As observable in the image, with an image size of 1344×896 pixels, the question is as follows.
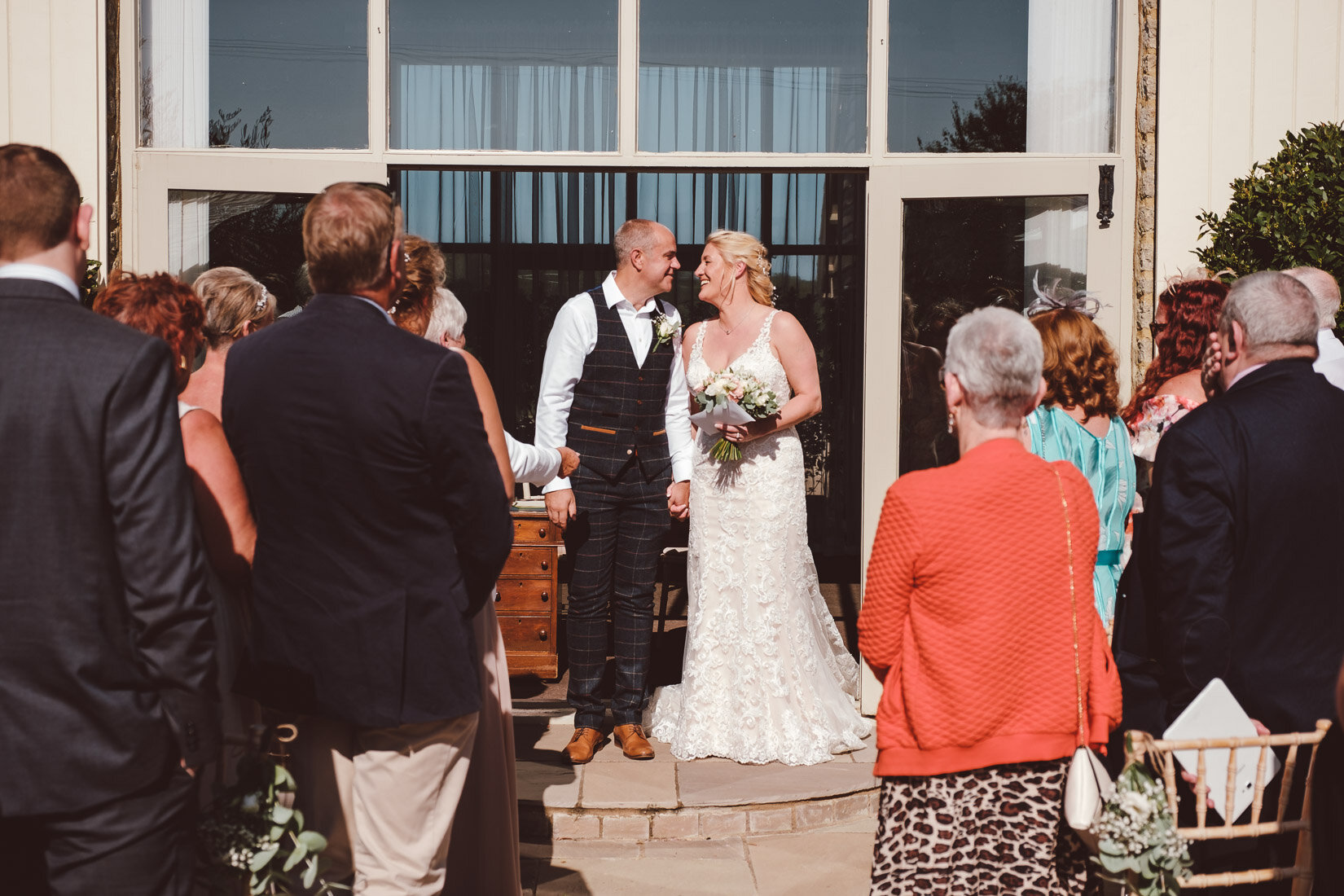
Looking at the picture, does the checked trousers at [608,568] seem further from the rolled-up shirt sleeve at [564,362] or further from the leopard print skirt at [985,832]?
the leopard print skirt at [985,832]

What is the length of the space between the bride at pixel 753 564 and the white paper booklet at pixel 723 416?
0.26ft

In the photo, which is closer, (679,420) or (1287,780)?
(1287,780)

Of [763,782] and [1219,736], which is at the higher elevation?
[1219,736]

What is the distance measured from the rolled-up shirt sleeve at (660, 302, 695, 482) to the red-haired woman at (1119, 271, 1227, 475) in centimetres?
182

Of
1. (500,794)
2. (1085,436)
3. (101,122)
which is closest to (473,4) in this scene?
(101,122)

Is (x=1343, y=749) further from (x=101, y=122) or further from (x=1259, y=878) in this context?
(x=101, y=122)

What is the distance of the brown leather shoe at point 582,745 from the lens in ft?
16.3

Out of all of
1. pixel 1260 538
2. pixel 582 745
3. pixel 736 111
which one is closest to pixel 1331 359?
pixel 1260 538

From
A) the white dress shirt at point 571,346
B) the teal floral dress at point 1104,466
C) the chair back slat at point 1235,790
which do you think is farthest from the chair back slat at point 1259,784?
the white dress shirt at point 571,346

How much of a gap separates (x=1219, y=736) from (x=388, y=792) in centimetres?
179

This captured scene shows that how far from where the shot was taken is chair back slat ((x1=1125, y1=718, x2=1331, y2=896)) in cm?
249

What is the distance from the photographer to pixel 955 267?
5.61m

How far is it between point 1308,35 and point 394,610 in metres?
4.96

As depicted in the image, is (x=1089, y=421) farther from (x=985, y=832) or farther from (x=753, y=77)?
(x=753, y=77)
